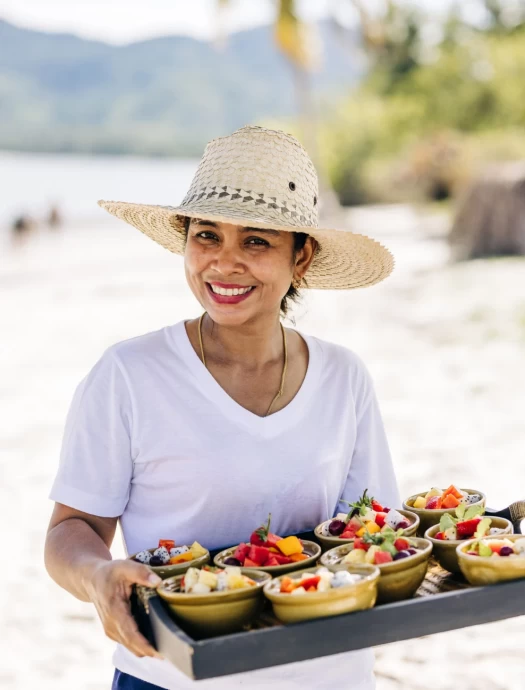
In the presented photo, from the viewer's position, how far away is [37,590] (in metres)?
4.90

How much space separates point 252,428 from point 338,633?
24.3 inches

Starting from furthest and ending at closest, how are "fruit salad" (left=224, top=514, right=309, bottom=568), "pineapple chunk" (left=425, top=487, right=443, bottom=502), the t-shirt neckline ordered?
"pineapple chunk" (left=425, top=487, right=443, bottom=502)
the t-shirt neckline
"fruit salad" (left=224, top=514, right=309, bottom=568)

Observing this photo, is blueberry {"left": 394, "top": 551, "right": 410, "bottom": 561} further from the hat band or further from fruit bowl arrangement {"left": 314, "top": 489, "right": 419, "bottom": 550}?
the hat band

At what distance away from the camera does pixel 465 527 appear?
2.11 m

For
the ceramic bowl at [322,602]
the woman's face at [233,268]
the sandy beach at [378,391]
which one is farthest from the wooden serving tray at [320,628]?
the sandy beach at [378,391]

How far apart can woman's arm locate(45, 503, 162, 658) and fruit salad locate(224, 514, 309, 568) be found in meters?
0.23

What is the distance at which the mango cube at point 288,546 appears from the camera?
201cm

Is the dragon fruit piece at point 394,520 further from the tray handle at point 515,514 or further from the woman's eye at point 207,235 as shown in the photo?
the woman's eye at point 207,235

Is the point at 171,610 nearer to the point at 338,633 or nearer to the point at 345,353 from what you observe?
the point at 338,633

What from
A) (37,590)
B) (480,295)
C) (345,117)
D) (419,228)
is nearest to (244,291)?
(37,590)

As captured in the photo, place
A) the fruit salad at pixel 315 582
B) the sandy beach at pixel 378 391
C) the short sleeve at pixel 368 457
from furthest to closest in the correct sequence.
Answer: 1. the sandy beach at pixel 378 391
2. the short sleeve at pixel 368 457
3. the fruit salad at pixel 315 582

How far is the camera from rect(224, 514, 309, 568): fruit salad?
1.97 meters

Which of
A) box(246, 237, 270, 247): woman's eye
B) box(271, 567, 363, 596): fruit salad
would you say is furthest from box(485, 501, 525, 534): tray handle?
box(246, 237, 270, 247): woman's eye

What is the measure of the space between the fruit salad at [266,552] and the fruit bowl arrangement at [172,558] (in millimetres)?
59
